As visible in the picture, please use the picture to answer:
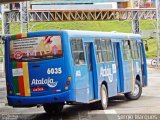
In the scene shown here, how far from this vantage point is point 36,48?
15516mm

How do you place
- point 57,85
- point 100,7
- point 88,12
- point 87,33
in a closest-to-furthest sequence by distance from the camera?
1. point 57,85
2. point 87,33
3. point 88,12
4. point 100,7

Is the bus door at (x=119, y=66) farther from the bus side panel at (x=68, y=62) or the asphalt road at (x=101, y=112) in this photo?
the bus side panel at (x=68, y=62)

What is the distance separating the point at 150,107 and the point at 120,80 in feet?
7.36

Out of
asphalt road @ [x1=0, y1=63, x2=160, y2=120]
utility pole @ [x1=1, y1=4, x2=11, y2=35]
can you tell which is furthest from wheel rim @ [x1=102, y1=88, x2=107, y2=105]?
utility pole @ [x1=1, y1=4, x2=11, y2=35]

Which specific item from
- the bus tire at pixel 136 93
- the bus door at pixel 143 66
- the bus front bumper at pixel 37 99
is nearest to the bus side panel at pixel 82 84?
the bus front bumper at pixel 37 99

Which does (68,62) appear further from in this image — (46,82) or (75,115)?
(75,115)

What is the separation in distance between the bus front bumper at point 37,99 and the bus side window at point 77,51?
3.81 ft

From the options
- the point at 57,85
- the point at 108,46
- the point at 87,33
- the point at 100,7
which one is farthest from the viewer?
the point at 100,7

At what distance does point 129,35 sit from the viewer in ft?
69.1

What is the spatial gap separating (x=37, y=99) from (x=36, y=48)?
1.49m

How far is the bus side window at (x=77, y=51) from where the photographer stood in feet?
51.4

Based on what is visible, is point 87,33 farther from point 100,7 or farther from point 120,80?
point 100,7

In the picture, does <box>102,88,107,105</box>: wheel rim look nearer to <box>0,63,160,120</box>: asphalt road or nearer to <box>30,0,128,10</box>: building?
<box>0,63,160,120</box>: asphalt road

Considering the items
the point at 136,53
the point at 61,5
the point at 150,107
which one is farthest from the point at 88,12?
the point at 150,107
